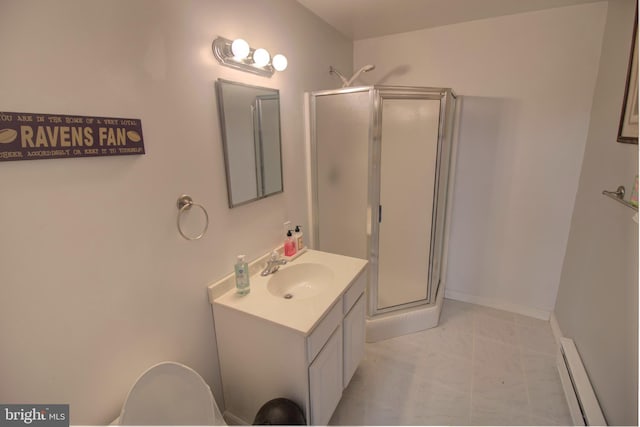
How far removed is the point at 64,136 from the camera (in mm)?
852

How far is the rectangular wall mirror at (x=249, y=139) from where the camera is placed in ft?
4.57

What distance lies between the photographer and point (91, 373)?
100 cm

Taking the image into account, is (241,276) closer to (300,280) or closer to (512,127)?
(300,280)

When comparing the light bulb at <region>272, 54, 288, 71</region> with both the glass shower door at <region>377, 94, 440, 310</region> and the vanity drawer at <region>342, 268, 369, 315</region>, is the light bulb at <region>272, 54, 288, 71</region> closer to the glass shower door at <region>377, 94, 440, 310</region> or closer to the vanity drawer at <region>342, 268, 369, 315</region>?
the glass shower door at <region>377, 94, 440, 310</region>

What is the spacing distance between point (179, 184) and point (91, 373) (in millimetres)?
707

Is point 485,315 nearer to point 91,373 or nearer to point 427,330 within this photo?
point 427,330

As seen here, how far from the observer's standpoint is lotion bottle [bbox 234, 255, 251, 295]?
1.42 m

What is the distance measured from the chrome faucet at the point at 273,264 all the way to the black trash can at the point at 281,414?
0.60 meters

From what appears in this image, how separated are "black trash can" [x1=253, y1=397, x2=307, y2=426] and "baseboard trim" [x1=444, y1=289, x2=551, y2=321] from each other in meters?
1.97

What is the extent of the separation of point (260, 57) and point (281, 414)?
157 centimetres

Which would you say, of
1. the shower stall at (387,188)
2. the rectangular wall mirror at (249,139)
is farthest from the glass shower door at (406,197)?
the rectangular wall mirror at (249,139)

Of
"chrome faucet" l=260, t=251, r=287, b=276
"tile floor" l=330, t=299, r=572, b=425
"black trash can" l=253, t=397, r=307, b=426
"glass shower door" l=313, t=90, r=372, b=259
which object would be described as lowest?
"tile floor" l=330, t=299, r=572, b=425

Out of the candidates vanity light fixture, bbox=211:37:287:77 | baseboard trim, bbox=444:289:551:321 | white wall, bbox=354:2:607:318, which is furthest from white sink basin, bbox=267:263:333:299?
baseboard trim, bbox=444:289:551:321

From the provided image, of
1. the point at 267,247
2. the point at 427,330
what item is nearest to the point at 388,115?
the point at 267,247
